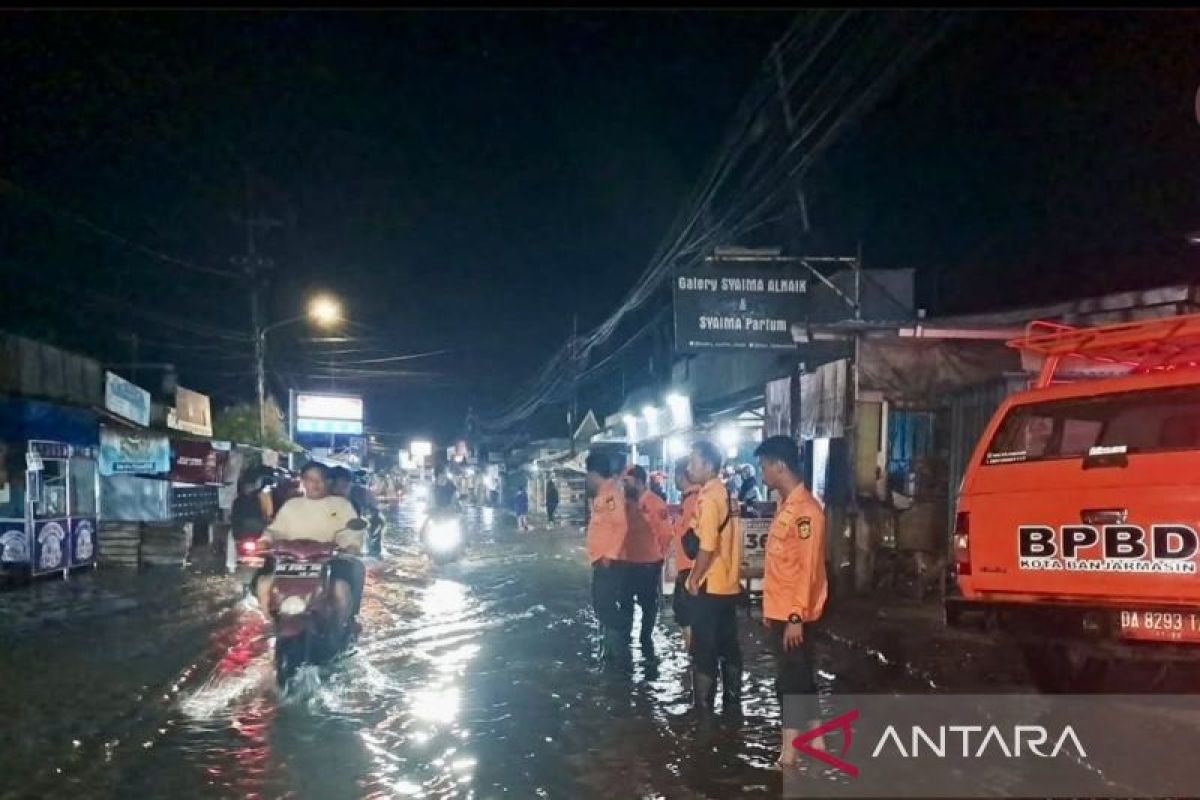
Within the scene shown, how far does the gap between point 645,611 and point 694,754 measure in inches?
132

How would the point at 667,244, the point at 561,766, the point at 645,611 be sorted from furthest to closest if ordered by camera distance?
the point at 667,244 < the point at 645,611 < the point at 561,766

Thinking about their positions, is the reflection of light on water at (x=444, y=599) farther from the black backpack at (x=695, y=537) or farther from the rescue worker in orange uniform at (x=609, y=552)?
the black backpack at (x=695, y=537)

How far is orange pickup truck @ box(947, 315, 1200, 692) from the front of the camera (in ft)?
19.0

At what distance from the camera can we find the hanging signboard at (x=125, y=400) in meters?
20.7

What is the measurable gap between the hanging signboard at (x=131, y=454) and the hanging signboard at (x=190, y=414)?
5100 millimetres

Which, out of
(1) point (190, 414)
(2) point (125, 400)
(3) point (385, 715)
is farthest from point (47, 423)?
(1) point (190, 414)

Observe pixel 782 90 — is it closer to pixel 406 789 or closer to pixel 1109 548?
pixel 1109 548

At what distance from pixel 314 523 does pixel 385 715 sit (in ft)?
6.48

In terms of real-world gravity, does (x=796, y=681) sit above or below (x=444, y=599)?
above

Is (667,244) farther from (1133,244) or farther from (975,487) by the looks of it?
(975,487)

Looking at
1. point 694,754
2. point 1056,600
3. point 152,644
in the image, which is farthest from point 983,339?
point 152,644

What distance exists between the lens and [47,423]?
52.0 ft

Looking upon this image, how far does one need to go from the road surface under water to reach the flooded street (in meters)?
0.02

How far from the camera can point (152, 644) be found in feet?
34.4
